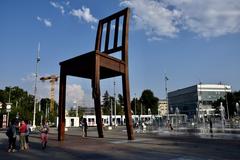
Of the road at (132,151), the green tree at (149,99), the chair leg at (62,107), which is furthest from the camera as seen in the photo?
the green tree at (149,99)

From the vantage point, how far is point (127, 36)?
14.2 m

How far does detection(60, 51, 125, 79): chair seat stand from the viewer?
42.2ft

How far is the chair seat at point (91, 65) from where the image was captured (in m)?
12.9

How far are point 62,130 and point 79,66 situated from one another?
3.20 m

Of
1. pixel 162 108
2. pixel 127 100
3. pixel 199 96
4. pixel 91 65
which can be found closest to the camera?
pixel 91 65

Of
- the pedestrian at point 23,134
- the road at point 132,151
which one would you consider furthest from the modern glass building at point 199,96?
the pedestrian at point 23,134

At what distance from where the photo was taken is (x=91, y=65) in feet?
42.2

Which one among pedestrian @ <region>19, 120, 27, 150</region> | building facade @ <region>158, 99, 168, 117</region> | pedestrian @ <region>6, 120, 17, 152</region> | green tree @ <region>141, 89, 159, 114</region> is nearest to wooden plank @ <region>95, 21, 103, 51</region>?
pedestrian @ <region>19, 120, 27, 150</region>

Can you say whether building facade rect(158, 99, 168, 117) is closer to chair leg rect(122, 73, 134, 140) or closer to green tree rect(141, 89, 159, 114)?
green tree rect(141, 89, 159, 114)

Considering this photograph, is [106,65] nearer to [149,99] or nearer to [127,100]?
[127,100]

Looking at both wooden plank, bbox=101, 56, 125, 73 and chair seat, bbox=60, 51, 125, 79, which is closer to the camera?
chair seat, bbox=60, 51, 125, 79

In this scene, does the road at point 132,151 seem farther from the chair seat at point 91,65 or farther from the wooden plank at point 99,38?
the wooden plank at point 99,38

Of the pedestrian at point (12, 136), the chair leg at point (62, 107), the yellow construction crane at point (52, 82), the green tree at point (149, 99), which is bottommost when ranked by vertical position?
the pedestrian at point (12, 136)

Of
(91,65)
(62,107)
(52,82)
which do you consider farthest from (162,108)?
(91,65)
